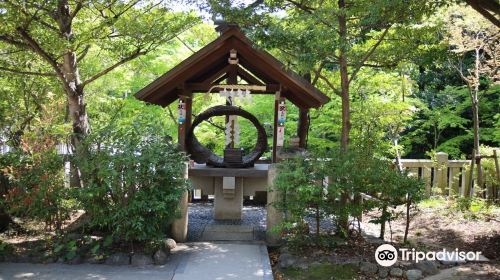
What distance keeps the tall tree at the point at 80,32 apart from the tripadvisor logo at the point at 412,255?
522cm

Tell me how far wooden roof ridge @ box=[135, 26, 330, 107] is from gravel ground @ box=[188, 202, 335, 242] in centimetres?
243

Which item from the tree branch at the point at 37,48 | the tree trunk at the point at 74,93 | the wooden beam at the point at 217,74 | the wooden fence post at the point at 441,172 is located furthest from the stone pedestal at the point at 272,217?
the wooden fence post at the point at 441,172

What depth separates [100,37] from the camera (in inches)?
308

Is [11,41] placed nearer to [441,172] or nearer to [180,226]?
[180,226]

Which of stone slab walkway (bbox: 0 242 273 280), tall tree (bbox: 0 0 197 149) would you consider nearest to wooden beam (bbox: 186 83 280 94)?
tall tree (bbox: 0 0 197 149)

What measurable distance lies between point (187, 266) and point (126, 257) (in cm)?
94

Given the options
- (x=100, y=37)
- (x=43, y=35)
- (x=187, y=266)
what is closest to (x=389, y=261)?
(x=187, y=266)

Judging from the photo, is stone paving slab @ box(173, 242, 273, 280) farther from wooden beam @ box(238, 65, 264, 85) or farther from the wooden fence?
the wooden fence

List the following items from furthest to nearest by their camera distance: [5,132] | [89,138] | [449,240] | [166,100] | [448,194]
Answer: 1. [448,194]
2. [5,132]
3. [166,100]
4. [449,240]
5. [89,138]

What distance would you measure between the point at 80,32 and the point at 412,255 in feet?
23.5

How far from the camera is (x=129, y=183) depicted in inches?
249

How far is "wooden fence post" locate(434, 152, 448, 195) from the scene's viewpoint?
11445mm

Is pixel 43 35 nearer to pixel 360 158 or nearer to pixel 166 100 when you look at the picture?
pixel 166 100

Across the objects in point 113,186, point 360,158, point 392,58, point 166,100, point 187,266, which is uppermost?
point 392,58
